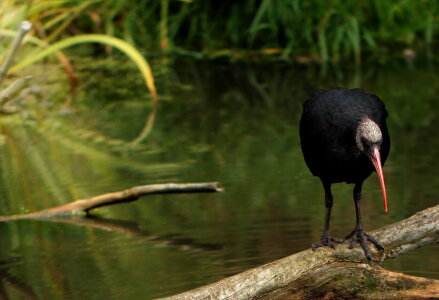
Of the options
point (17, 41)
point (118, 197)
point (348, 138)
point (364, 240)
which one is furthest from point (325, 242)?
point (17, 41)

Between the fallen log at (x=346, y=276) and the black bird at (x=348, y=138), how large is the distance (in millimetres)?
64

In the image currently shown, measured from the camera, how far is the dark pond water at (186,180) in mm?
4461

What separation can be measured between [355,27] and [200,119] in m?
2.54

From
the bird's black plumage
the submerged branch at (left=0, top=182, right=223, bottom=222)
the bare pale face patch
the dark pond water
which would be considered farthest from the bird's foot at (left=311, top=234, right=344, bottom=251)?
the submerged branch at (left=0, top=182, right=223, bottom=222)

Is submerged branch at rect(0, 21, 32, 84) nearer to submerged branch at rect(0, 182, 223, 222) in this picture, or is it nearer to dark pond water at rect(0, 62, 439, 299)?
submerged branch at rect(0, 182, 223, 222)

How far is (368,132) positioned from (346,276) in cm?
56

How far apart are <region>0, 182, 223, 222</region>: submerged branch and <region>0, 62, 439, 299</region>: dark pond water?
0.24ft

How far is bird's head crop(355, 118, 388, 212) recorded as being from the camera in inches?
140

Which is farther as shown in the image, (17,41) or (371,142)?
(17,41)

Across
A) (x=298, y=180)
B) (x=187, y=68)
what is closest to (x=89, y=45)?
(x=187, y=68)

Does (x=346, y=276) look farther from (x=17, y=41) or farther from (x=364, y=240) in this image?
(x=17, y=41)

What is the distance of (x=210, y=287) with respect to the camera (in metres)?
3.26

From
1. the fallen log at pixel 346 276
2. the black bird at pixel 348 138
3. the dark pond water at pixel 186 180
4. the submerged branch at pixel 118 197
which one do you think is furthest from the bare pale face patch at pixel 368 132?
the submerged branch at pixel 118 197

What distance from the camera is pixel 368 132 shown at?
3564 millimetres
